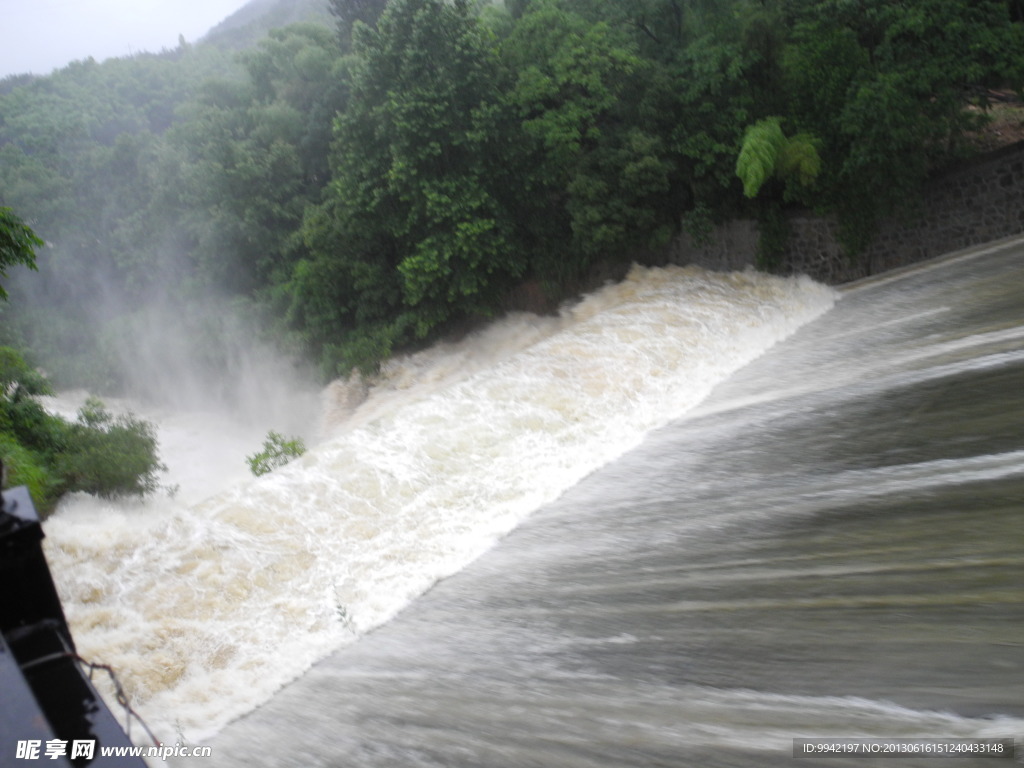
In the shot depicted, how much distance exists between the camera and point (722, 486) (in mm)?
5656

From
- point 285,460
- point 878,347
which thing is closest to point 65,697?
point 878,347

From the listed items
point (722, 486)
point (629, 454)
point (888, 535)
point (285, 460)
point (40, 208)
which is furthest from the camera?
point (40, 208)

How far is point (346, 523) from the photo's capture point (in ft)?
24.1

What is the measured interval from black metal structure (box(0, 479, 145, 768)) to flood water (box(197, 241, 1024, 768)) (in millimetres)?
1793

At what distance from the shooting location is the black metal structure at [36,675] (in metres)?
1.84

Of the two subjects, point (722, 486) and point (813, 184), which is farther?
point (813, 184)

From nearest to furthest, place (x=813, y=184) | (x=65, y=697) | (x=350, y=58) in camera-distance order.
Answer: (x=65, y=697) < (x=813, y=184) < (x=350, y=58)

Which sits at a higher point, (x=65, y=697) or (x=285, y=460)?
(x=65, y=697)

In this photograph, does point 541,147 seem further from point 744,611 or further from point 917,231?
point 744,611

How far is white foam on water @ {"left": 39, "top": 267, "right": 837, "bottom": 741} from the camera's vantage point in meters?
5.71

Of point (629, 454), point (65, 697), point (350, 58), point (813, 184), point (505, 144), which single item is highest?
point (350, 58)

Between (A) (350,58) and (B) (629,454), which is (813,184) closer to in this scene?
(B) (629,454)

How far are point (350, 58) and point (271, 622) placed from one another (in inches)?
630

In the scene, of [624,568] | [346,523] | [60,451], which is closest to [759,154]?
[346,523]
